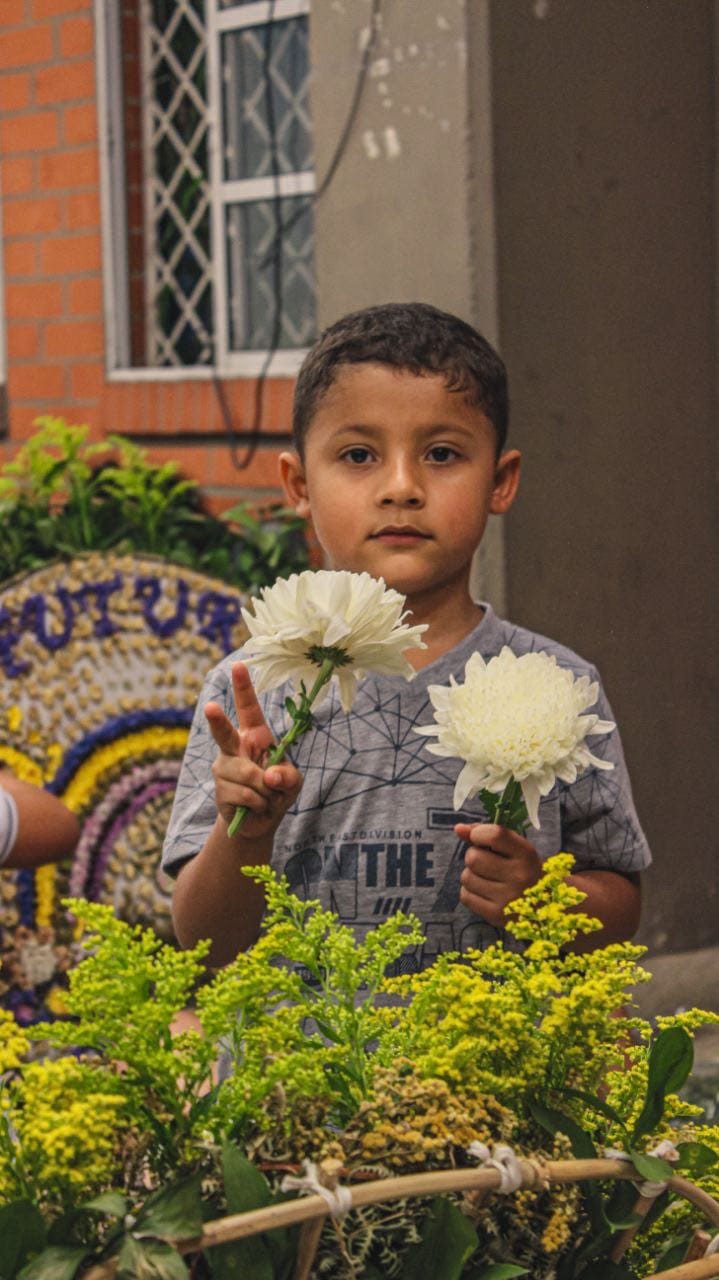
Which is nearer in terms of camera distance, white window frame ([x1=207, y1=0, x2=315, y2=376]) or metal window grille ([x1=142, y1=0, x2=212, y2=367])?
white window frame ([x1=207, y1=0, x2=315, y2=376])

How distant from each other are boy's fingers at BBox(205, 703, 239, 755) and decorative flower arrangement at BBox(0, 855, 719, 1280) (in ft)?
1.07

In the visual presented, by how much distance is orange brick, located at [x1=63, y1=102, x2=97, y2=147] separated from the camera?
5.10 meters

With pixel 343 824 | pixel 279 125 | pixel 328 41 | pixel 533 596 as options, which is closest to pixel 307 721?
pixel 343 824

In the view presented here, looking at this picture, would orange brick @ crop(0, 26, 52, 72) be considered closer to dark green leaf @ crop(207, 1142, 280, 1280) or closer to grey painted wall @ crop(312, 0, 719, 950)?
grey painted wall @ crop(312, 0, 719, 950)

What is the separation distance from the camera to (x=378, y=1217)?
1308mm

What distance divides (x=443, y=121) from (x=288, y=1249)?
3104 millimetres

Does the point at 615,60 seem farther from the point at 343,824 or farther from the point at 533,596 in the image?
the point at 343,824

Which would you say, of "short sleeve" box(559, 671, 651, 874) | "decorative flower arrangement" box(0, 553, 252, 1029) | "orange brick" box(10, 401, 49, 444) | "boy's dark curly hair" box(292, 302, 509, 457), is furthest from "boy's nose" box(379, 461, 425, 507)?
"orange brick" box(10, 401, 49, 444)

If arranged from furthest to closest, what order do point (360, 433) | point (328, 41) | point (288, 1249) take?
point (328, 41) < point (360, 433) < point (288, 1249)

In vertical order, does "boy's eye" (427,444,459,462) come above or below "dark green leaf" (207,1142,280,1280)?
above

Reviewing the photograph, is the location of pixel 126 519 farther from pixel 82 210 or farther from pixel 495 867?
pixel 495 867

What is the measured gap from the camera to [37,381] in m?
5.30

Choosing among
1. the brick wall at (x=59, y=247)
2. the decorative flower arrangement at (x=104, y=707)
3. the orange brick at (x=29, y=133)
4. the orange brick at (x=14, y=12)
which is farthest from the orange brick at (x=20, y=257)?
the decorative flower arrangement at (x=104, y=707)

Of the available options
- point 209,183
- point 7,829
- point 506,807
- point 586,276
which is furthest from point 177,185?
point 506,807
